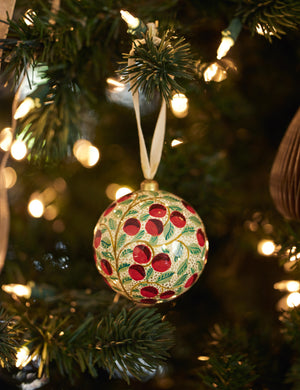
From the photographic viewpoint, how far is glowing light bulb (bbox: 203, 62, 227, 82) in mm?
586

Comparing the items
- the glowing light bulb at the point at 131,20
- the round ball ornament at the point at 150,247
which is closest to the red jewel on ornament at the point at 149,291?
the round ball ornament at the point at 150,247

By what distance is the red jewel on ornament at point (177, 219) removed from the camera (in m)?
0.45

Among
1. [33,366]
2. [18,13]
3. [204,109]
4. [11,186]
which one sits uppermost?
[18,13]

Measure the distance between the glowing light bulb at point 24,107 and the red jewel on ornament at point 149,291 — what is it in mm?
322

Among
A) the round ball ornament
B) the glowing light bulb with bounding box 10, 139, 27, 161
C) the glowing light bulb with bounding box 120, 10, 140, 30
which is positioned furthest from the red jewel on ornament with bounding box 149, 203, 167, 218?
the glowing light bulb with bounding box 10, 139, 27, 161

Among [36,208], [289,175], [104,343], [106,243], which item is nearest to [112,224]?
[106,243]

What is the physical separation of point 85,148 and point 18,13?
307 millimetres

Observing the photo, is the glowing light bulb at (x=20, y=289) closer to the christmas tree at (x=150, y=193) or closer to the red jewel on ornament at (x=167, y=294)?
the christmas tree at (x=150, y=193)

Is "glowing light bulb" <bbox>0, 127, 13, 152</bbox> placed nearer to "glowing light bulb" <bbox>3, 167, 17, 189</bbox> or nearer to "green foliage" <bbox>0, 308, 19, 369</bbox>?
"glowing light bulb" <bbox>3, 167, 17, 189</bbox>

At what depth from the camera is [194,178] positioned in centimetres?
74

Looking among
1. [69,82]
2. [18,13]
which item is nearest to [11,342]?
[69,82]

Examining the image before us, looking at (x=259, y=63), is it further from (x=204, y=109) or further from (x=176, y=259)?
(x=176, y=259)

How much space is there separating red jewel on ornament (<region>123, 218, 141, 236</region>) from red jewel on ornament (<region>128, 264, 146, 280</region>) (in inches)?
1.7

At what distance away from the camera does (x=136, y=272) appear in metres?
0.44
